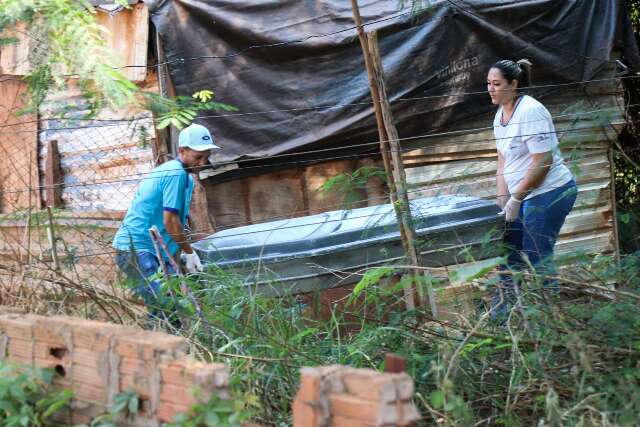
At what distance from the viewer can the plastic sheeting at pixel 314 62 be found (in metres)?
6.99

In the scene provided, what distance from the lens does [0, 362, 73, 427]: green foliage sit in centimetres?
319

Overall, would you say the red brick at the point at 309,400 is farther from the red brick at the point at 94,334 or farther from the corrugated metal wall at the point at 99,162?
the corrugated metal wall at the point at 99,162

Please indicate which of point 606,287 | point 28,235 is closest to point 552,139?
point 606,287

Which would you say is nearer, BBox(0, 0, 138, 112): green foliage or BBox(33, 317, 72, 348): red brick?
BBox(33, 317, 72, 348): red brick

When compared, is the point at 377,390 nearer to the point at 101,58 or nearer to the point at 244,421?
the point at 244,421

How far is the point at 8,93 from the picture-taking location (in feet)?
25.5

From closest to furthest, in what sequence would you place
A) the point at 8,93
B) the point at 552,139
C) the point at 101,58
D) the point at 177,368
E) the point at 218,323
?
the point at 177,368, the point at 101,58, the point at 218,323, the point at 552,139, the point at 8,93

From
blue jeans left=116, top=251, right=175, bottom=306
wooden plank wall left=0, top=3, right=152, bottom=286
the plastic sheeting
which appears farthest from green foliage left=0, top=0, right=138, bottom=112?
the plastic sheeting

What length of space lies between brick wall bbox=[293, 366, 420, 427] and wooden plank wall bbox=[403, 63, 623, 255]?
15.0 feet

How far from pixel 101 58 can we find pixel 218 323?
1.37m

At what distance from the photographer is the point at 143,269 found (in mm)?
5348

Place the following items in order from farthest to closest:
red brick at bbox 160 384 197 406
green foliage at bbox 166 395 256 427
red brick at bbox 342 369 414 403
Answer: red brick at bbox 160 384 197 406, green foliage at bbox 166 395 256 427, red brick at bbox 342 369 414 403

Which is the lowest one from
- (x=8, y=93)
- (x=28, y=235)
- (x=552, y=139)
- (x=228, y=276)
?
(x=228, y=276)

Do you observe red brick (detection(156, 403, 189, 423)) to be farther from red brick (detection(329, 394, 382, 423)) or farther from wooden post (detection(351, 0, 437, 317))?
wooden post (detection(351, 0, 437, 317))
